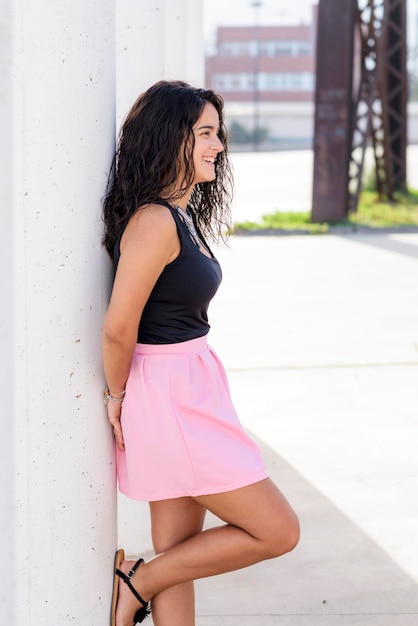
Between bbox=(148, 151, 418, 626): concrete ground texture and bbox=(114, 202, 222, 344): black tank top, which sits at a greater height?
bbox=(114, 202, 222, 344): black tank top

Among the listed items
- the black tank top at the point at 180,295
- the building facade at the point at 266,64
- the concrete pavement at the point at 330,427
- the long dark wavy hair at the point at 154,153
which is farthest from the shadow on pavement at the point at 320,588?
the building facade at the point at 266,64

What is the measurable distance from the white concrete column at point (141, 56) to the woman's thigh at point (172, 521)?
1102 millimetres

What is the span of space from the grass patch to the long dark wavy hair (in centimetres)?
1184

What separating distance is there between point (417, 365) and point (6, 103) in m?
5.27

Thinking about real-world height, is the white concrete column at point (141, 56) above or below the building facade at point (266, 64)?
below

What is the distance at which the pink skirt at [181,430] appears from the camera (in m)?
2.65

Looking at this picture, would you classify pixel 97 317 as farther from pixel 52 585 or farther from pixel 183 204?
pixel 52 585

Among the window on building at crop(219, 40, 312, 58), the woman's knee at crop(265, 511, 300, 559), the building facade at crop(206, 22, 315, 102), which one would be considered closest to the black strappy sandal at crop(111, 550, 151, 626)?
the woman's knee at crop(265, 511, 300, 559)

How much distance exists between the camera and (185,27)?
4.32 m

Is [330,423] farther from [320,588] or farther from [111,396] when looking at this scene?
[111,396]

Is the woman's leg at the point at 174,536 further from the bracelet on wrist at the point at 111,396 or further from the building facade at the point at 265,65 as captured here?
the building facade at the point at 265,65

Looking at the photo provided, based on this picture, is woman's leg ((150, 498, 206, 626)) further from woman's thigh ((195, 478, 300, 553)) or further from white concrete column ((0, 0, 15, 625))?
white concrete column ((0, 0, 15, 625))

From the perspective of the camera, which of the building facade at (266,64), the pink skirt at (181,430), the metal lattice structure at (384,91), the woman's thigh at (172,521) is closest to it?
the pink skirt at (181,430)

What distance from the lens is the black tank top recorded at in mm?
2611
